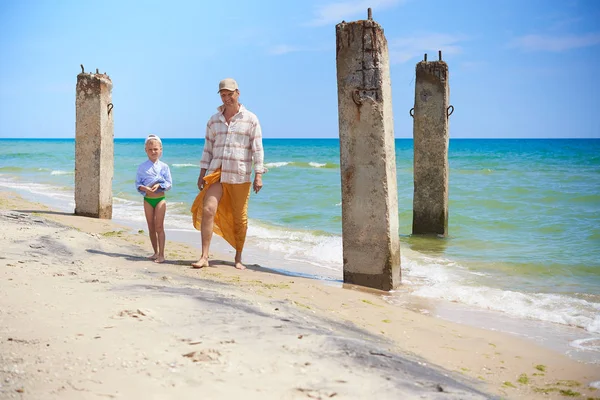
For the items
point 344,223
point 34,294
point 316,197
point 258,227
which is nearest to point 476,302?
point 344,223

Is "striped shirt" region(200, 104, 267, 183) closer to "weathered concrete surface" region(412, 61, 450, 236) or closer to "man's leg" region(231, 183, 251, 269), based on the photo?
"man's leg" region(231, 183, 251, 269)

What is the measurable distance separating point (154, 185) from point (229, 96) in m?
1.23

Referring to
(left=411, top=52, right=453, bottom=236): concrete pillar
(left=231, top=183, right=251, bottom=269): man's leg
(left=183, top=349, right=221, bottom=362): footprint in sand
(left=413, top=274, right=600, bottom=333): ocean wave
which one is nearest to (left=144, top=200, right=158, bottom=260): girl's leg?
(left=231, top=183, right=251, bottom=269): man's leg

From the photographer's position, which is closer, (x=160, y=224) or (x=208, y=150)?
(x=208, y=150)

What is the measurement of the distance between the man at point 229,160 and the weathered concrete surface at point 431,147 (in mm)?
4501

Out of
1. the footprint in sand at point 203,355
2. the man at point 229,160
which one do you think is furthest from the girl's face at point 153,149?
the footprint in sand at point 203,355

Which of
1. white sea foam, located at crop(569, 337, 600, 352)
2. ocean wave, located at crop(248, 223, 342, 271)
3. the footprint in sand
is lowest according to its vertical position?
white sea foam, located at crop(569, 337, 600, 352)

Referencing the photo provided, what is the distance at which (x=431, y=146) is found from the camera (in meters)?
10.0

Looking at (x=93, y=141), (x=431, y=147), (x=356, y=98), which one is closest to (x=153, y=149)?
(x=356, y=98)

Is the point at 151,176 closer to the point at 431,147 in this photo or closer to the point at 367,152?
the point at 367,152

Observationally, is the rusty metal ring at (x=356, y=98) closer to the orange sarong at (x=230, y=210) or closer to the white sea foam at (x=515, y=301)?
the orange sarong at (x=230, y=210)

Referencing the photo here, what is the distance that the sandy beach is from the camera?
2.88 m

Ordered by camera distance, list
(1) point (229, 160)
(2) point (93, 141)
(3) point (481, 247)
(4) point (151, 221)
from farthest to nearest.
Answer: (2) point (93, 141) → (3) point (481, 247) → (4) point (151, 221) → (1) point (229, 160)

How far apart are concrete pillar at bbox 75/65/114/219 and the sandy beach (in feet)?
13.6
